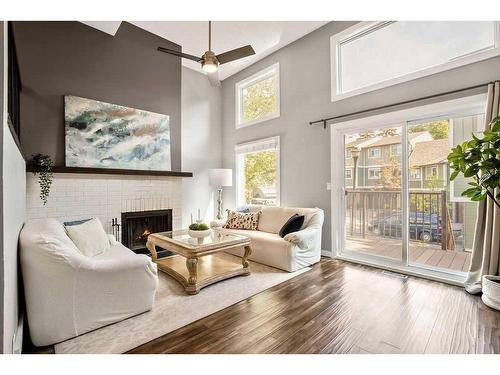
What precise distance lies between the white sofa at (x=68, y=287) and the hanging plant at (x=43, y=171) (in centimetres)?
145

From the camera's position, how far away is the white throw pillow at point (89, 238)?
2547 millimetres

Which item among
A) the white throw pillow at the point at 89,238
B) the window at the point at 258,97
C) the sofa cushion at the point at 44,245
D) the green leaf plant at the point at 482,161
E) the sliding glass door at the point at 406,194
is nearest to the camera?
the sofa cushion at the point at 44,245

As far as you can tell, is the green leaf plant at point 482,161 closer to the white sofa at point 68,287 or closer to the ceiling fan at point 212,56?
the ceiling fan at point 212,56

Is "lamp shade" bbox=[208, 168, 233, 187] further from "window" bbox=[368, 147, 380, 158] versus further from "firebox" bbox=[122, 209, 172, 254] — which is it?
"window" bbox=[368, 147, 380, 158]

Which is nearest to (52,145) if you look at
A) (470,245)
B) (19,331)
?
(19,331)

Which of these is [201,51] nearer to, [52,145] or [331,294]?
[52,145]

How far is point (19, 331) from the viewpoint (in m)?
1.65

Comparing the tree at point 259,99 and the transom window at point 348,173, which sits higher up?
the tree at point 259,99

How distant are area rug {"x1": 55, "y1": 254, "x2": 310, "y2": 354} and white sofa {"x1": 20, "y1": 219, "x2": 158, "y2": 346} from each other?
10 cm

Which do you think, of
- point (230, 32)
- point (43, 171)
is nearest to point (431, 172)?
point (230, 32)

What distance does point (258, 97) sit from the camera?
5203mm

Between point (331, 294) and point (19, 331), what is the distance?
2578 mm

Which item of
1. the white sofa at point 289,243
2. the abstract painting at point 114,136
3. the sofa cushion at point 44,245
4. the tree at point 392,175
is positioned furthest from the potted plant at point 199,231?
the tree at point 392,175

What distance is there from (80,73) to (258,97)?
3.15 meters
